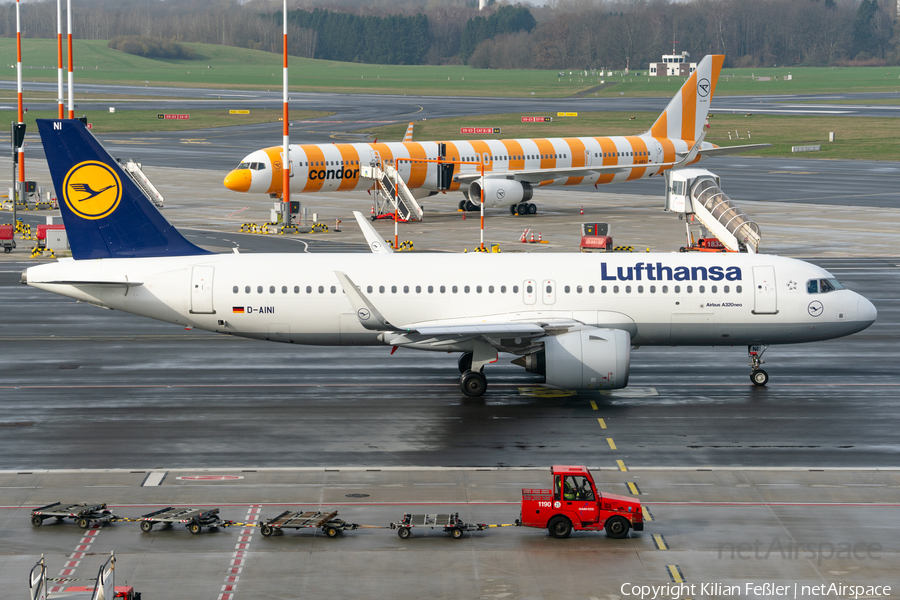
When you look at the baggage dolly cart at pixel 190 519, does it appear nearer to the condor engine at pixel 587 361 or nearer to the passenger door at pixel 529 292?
the condor engine at pixel 587 361

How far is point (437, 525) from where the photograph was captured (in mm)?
23438

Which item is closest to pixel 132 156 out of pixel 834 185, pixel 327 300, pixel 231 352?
pixel 834 185

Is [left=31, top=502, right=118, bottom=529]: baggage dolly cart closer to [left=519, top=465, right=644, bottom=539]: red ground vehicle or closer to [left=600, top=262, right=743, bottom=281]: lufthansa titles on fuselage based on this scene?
[left=519, top=465, right=644, bottom=539]: red ground vehicle

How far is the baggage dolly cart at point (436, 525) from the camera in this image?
76.8 feet

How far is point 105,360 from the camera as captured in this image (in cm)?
4094

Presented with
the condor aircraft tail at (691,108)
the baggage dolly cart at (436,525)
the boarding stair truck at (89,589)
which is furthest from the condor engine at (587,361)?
the condor aircraft tail at (691,108)

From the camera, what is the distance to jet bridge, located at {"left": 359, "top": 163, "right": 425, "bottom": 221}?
77.1 m

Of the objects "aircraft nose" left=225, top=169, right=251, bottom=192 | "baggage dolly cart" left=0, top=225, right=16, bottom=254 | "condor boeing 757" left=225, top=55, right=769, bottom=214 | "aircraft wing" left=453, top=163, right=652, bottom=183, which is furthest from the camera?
"aircraft wing" left=453, top=163, right=652, bottom=183

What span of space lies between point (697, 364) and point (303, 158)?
139 feet

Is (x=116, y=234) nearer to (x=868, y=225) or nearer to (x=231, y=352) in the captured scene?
(x=231, y=352)

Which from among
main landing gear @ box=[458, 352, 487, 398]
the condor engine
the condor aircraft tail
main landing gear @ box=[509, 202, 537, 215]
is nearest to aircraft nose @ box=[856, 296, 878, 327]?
the condor engine

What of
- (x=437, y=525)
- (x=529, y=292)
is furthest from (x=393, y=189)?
(x=437, y=525)

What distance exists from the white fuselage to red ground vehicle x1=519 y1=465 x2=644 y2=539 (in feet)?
39.6

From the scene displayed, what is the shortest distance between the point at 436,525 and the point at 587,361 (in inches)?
424
